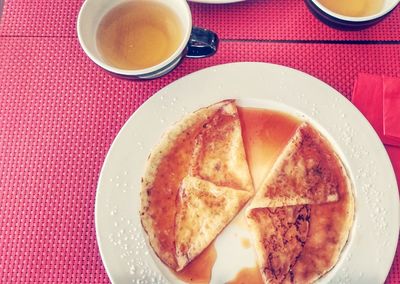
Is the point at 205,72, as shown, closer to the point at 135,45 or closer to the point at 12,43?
the point at 135,45

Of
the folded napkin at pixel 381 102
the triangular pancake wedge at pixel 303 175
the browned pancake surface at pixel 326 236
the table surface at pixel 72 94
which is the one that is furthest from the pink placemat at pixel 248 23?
the browned pancake surface at pixel 326 236

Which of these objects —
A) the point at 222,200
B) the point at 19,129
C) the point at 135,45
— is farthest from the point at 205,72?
the point at 19,129

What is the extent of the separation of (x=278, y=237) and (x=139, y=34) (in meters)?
0.45

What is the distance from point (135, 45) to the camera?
0.88m

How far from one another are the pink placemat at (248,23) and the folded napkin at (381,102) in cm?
10

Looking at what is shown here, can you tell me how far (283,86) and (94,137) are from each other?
38 centimetres

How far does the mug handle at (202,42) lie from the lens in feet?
2.76

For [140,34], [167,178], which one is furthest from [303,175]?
[140,34]

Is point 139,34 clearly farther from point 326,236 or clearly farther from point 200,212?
→ point 326,236

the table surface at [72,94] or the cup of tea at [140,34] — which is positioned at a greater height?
the cup of tea at [140,34]

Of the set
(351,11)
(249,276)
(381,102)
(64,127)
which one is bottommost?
(249,276)

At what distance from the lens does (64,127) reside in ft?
3.05

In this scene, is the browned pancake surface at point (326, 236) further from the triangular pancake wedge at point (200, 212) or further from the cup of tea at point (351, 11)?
the cup of tea at point (351, 11)

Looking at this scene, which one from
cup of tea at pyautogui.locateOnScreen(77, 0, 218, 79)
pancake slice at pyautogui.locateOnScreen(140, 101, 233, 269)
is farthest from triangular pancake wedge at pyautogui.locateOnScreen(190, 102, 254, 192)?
cup of tea at pyautogui.locateOnScreen(77, 0, 218, 79)
